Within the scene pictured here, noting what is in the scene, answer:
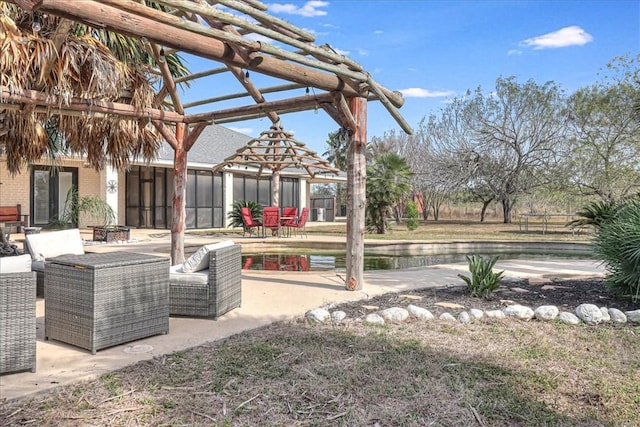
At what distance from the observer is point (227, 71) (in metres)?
7.29

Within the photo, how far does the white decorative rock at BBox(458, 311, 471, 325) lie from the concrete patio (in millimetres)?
1346

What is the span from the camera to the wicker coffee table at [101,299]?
3570 millimetres

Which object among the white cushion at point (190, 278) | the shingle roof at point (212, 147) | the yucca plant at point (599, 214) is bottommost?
the white cushion at point (190, 278)

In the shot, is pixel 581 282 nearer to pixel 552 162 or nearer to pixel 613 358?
pixel 613 358

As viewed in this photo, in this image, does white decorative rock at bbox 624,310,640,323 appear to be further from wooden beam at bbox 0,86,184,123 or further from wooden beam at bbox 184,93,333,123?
wooden beam at bbox 0,86,184,123

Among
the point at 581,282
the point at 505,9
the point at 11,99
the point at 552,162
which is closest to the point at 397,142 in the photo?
the point at 552,162

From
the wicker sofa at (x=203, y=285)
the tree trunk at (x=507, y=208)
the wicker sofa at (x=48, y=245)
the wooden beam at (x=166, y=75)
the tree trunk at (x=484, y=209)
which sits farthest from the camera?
the tree trunk at (x=484, y=209)

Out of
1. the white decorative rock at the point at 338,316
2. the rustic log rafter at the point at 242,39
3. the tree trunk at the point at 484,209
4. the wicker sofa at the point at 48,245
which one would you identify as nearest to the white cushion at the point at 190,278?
the white decorative rock at the point at 338,316

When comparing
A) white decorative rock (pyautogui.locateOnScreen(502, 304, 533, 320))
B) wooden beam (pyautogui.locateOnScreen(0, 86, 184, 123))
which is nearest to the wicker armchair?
wooden beam (pyautogui.locateOnScreen(0, 86, 184, 123))

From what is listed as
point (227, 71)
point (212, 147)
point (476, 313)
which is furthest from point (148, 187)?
point (476, 313)

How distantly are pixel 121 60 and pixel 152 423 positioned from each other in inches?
227

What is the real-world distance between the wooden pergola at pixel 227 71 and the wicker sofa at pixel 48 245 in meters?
1.57

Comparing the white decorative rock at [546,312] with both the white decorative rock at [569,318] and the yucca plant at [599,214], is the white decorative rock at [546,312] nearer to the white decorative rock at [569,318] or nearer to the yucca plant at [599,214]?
the white decorative rock at [569,318]

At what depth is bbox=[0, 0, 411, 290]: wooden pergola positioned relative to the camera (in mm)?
3557
